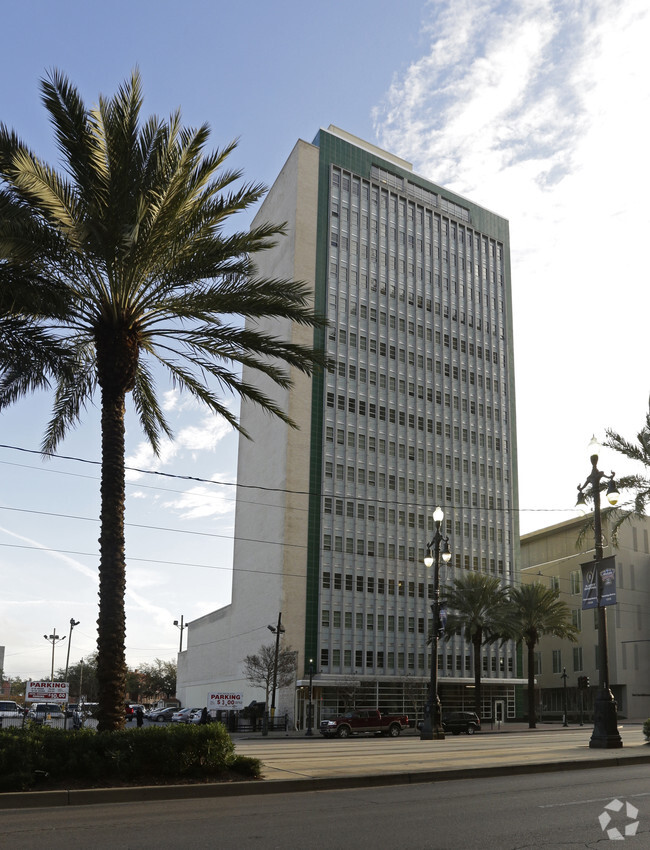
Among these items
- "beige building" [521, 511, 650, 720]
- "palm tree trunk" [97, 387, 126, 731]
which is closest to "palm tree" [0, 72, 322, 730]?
"palm tree trunk" [97, 387, 126, 731]

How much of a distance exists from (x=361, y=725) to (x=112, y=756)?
39.1 m

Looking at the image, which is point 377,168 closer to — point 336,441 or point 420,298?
point 420,298

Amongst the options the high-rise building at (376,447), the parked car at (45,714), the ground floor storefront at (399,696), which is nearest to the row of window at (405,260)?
the high-rise building at (376,447)

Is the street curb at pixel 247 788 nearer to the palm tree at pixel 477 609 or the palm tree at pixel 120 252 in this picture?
the palm tree at pixel 120 252

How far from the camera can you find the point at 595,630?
9275cm

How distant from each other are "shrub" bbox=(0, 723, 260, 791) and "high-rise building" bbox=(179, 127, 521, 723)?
5420 cm

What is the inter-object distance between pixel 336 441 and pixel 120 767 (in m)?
64.0

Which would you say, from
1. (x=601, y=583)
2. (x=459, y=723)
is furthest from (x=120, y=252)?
(x=459, y=723)

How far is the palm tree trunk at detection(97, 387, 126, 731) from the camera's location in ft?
51.9

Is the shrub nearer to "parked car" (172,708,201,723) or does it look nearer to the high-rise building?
"parked car" (172,708,201,723)

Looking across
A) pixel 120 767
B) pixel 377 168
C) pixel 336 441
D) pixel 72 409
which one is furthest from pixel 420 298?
pixel 120 767

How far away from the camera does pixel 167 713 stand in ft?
261

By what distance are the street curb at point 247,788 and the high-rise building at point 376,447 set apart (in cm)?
5220

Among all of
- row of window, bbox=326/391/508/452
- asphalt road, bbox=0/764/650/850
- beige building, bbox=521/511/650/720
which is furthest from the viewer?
beige building, bbox=521/511/650/720
